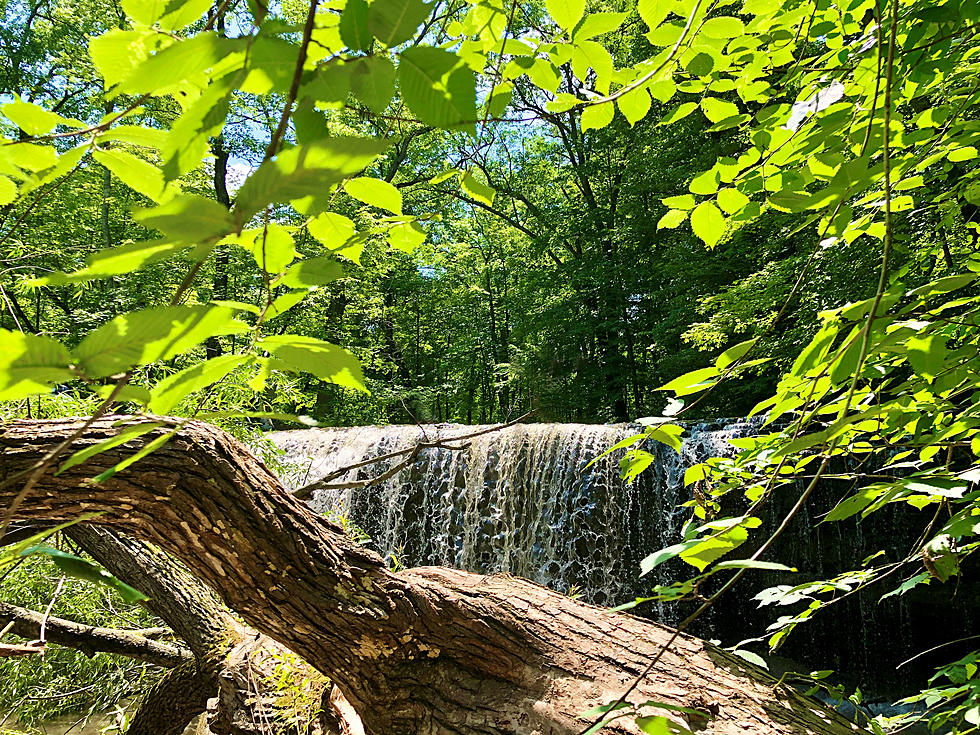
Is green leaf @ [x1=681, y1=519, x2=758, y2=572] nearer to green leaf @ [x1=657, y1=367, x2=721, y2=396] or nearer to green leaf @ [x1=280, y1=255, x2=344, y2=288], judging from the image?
green leaf @ [x1=657, y1=367, x2=721, y2=396]

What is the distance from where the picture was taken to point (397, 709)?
75.7 inches

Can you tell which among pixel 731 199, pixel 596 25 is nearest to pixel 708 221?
pixel 731 199

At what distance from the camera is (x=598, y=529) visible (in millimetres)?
7242

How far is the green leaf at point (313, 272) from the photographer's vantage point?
45cm

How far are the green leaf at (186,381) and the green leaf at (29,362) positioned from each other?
60mm

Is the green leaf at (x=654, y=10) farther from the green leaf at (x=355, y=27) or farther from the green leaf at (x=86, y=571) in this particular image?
the green leaf at (x=86, y=571)

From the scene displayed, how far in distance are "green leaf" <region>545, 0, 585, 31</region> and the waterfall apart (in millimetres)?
5973

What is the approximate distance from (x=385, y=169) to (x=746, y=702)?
662 inches

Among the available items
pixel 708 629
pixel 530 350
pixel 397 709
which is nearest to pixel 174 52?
pixel 397 709

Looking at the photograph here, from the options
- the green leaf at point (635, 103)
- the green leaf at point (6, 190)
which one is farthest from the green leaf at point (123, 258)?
the green leaf at point (635, 103)

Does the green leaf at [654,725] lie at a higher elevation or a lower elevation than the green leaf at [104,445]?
lower

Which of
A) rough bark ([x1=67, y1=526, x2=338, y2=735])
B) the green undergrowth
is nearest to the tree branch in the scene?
rough bark ([x1=67, y1=526, x2=338, y2=735])

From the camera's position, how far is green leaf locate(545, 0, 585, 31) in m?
0.72

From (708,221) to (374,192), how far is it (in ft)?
2.21
